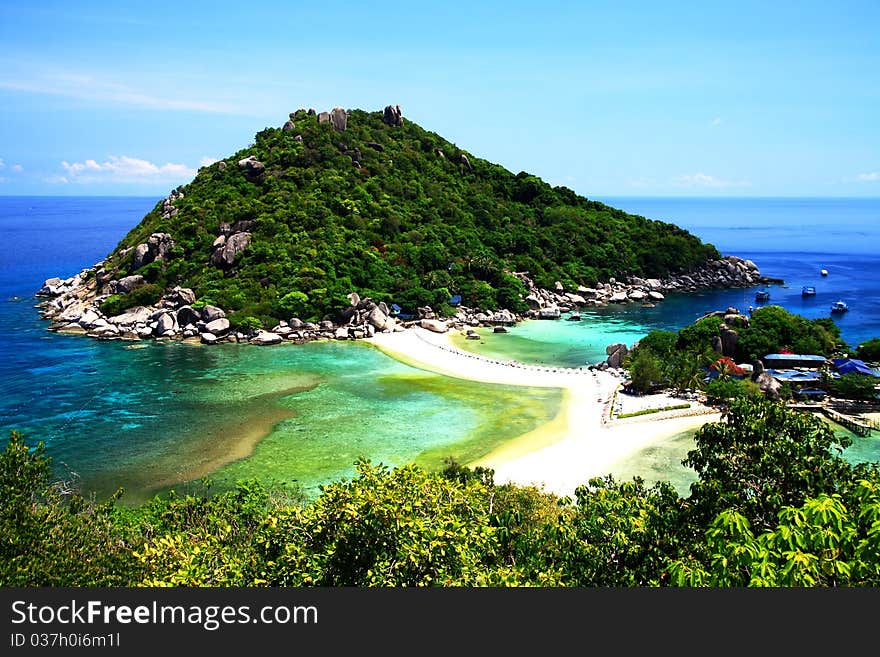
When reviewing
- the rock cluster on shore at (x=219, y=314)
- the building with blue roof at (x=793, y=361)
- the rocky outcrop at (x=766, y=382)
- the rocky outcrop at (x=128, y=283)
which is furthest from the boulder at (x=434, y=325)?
the rocky outcrop at (x=128, y=283)

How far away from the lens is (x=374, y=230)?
7275 centimetres

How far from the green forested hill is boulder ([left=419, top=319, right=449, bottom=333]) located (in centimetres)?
401

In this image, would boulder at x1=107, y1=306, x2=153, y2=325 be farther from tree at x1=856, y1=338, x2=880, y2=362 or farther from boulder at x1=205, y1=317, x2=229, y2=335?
tree at x1=856, y1=338, x2=880, y2=362

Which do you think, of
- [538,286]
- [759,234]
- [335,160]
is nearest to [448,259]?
[538,286]

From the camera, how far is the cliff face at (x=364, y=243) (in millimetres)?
59469

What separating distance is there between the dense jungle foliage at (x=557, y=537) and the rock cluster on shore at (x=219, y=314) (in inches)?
1259

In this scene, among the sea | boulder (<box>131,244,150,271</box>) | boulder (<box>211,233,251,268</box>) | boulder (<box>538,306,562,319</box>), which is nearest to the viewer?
the sea

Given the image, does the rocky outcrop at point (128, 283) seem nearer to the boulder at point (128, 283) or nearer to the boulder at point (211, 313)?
the boulder at point (128, 283)

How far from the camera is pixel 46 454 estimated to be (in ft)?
99.2

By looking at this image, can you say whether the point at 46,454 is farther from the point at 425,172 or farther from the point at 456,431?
the point at 425,172

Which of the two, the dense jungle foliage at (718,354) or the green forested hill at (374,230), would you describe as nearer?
the dense jungle foliage at (718,354)

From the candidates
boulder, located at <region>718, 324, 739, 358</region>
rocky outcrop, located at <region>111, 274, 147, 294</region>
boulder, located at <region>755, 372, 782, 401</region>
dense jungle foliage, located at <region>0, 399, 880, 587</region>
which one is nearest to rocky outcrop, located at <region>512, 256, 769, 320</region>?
boulder, located at <region>718, 324, 739, 358</region>

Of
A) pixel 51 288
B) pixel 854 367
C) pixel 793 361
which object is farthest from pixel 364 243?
pixel 854 367

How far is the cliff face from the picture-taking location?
59.5m
